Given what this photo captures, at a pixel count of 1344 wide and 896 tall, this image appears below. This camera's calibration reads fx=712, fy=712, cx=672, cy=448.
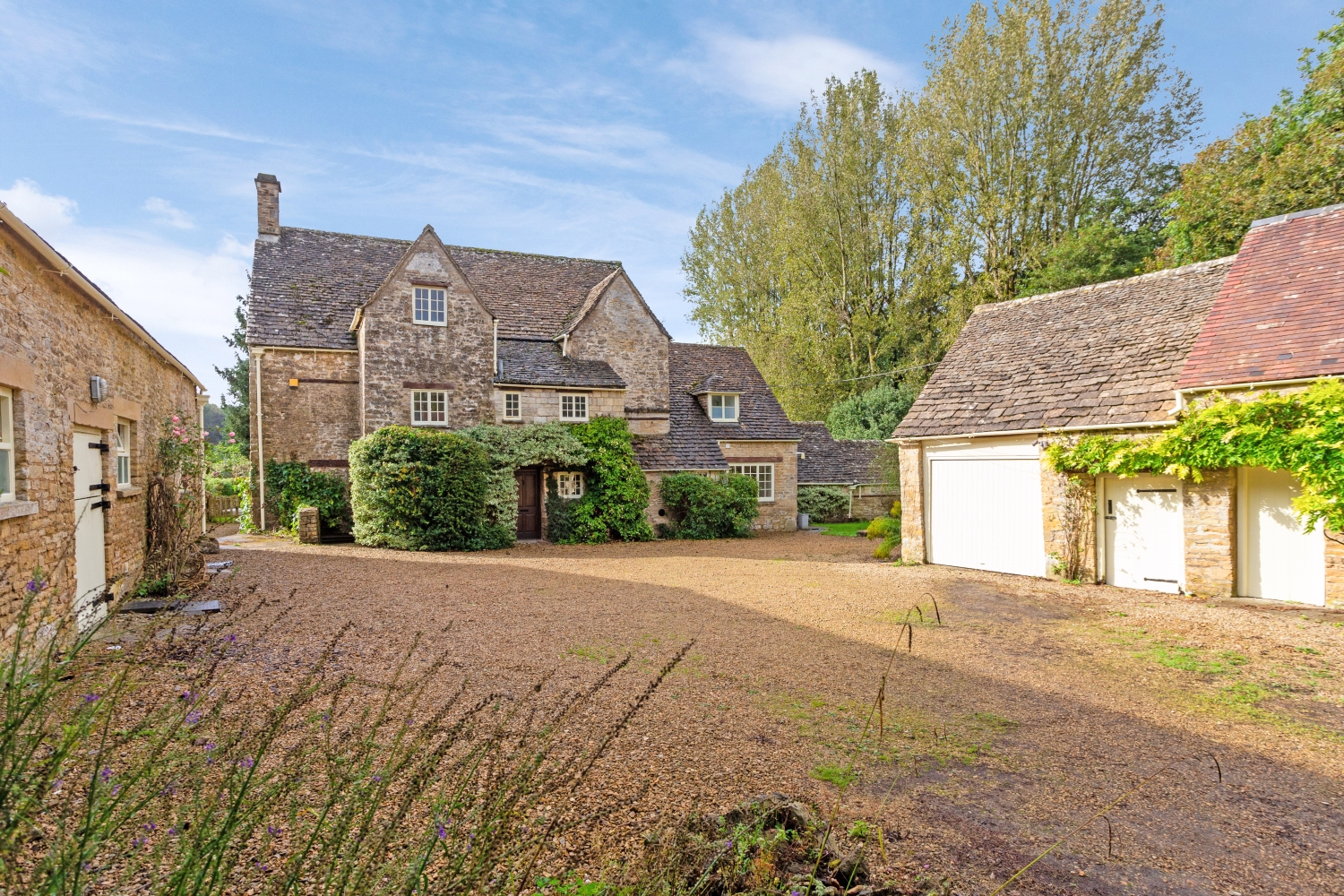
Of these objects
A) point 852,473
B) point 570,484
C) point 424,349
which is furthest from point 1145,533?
point 424,349

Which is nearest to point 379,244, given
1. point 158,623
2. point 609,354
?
point 609,354

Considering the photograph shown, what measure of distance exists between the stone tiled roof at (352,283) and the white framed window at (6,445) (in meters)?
14.7

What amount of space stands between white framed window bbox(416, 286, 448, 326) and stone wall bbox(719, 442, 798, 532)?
10.3 metres

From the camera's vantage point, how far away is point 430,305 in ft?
69.1

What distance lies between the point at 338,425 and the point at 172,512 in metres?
9.96

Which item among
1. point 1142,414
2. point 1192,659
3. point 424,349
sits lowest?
point 1192,659

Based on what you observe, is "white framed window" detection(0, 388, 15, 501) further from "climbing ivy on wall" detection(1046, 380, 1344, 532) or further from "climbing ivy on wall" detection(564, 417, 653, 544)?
"climbing ivy on wall" detection(564, 417, 653, 544)

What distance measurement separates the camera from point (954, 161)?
2995cm

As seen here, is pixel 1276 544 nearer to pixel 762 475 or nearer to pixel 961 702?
pixel 961 702

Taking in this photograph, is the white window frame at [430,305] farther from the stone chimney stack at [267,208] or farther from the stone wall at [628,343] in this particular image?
the stone chimney stack at [267,208]

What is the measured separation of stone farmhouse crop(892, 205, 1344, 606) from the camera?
36.8 ft

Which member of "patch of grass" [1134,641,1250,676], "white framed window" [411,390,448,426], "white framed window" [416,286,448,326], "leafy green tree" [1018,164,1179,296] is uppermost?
"leafy green tree" [1018,164,1179,296]

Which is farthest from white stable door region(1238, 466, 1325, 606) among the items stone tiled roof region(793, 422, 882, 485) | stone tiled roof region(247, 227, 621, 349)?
stone tiled roof region(247, 227, 621, 349)

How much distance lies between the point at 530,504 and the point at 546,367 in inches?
168
